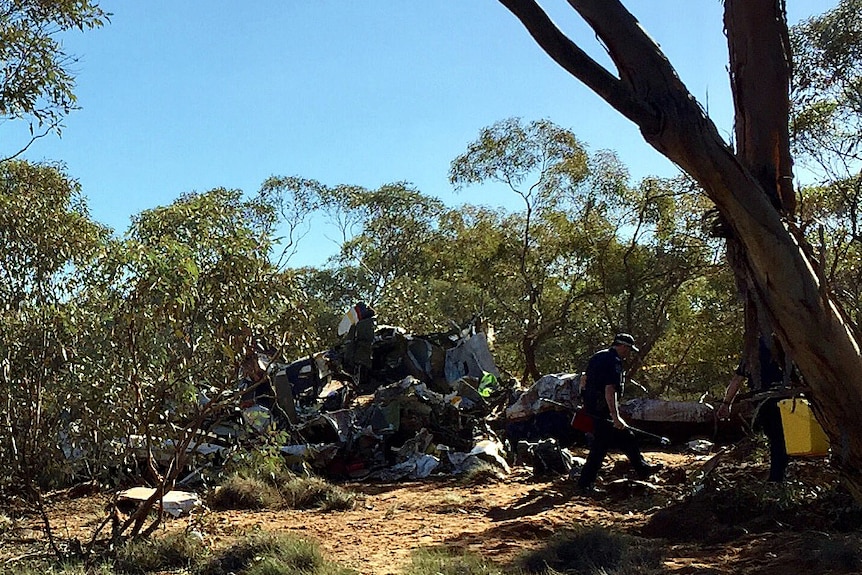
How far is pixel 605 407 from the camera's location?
8.84 metres

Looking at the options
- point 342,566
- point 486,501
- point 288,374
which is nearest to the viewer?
point 342,566

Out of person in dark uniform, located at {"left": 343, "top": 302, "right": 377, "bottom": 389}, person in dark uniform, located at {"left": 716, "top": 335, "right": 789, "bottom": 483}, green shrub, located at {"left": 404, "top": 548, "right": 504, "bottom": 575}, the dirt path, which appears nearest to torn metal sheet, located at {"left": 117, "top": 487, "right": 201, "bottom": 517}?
the dirt path

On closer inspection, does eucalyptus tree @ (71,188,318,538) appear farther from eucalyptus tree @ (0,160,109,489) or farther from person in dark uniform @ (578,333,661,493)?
person in dark uniform @ (578,333,661,493)

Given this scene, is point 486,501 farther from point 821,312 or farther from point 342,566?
point 821,312

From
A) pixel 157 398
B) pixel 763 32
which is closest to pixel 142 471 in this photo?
pixel 157 398

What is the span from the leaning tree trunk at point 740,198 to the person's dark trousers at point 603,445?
9.22ft

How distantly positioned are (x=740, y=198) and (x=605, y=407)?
3550mm

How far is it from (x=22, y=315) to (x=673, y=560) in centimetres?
564

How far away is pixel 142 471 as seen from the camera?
31.1 feet

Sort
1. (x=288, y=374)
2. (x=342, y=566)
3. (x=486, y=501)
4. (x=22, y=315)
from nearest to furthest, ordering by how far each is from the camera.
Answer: (x=342, y=566)
(x=22, y=315)
(x=486, y=501)
(x=288, y=374)

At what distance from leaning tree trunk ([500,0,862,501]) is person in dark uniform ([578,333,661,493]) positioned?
273cm

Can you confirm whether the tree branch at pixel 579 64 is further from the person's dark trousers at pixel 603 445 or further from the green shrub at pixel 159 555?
the green shrub at pixel 159 555

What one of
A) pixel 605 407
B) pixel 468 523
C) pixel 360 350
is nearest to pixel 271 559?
pixel 468 523

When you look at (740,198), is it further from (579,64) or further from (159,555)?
(159,555)
